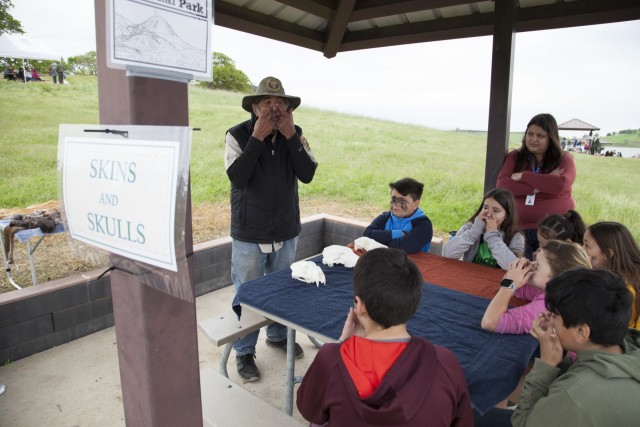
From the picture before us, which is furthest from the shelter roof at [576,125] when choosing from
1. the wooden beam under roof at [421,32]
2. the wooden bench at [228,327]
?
the wooden bench at [228,327]

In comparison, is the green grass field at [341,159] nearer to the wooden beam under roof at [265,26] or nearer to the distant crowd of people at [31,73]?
the distant crowd of people at [31,73]

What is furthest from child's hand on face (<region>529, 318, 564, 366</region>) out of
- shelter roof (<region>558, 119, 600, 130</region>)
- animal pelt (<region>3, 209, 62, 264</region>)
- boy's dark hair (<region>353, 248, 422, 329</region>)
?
shelter roof (<region>558, 119, 600, 130</region>)

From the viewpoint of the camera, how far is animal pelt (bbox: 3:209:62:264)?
9.39ft

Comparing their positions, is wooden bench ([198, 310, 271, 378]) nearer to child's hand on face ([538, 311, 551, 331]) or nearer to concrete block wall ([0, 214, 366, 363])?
concrete block wall ([0, 214, 366, 363])

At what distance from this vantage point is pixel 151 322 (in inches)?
35.5

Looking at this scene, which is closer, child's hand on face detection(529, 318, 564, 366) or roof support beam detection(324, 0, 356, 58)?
child's hand on face detection(529, 318, 564, 366)

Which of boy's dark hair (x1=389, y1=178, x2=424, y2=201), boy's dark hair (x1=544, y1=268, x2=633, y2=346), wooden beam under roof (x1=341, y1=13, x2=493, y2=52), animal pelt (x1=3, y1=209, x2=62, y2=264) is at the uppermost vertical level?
wooden beam under roof (x1=341, y1=13, x2=493, y2=52)

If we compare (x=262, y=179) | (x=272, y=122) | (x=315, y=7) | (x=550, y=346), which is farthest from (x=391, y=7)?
(x=550, y=346)

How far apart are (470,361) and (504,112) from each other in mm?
2463

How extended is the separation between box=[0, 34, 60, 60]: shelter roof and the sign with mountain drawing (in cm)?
454

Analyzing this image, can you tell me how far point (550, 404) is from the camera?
3.63 feet

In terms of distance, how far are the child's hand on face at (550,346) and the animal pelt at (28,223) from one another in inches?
116

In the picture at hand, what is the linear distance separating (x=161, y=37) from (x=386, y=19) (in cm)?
335

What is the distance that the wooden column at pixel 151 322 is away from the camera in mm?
805
